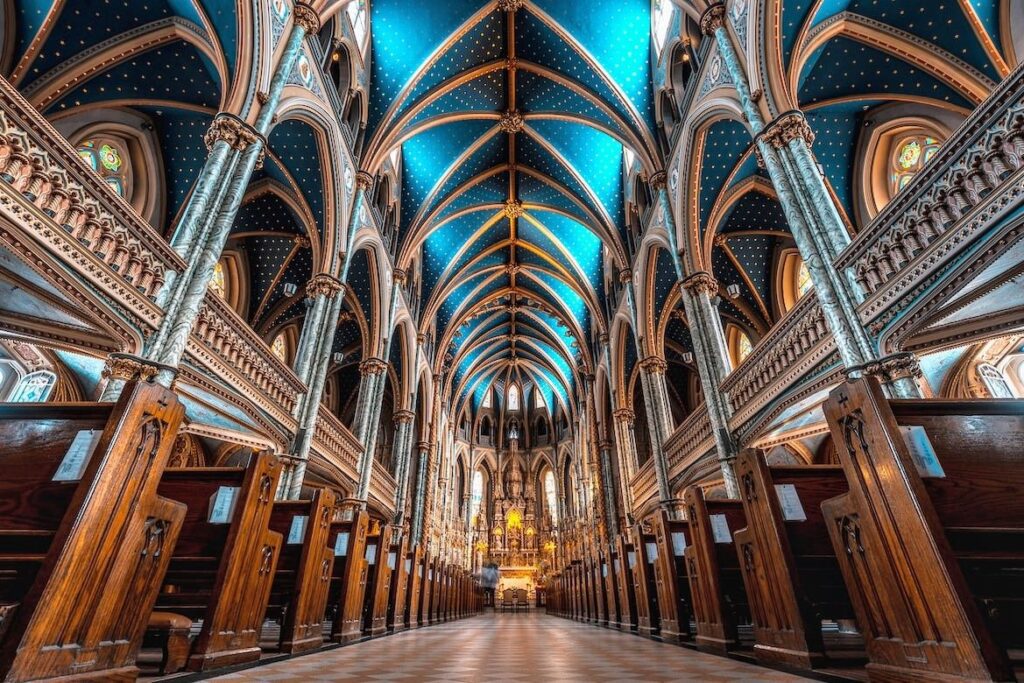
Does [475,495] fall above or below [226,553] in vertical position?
above

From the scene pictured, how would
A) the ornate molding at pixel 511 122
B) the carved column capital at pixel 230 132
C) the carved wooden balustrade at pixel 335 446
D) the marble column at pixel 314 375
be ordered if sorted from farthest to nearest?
the ornate molding at pixel 511 122 < the carved wooden balustrade at pixel 335 446 < the marble column at pixel 314 375 < the carved column capital at pixel 230 132

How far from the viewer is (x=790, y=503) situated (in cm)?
459

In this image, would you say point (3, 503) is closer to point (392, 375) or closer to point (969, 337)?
point (969, 337)

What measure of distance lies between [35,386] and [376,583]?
1212 cm

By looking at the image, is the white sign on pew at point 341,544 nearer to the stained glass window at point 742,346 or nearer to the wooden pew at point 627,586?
the wooden pew at point 627,586

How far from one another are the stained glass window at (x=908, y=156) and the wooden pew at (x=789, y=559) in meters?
11.7

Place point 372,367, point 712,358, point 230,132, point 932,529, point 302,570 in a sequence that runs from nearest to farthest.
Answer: point 932,529
point 302,570
point 230,132
point 712,358
point 372,367

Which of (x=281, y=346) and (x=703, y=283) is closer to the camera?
(x=703, y=283)

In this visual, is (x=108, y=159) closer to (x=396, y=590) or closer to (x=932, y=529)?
(x=396, y=590)

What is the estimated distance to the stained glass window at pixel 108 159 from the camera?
40.8 feet

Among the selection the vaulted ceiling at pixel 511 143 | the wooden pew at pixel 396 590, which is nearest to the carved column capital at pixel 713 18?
the vaulted ceiling at pixel 511 143

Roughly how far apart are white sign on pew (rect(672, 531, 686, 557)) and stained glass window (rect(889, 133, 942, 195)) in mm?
11173

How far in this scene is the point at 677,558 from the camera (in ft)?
24.6

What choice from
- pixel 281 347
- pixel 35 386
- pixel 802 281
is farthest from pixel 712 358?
pixel 35 386
